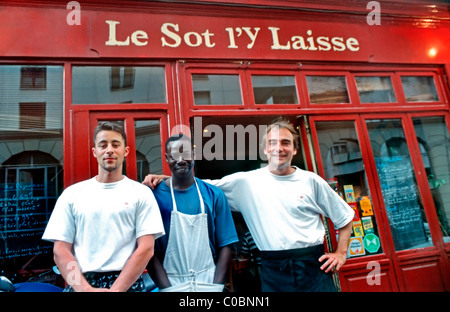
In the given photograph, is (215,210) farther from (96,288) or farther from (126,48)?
(126,48)

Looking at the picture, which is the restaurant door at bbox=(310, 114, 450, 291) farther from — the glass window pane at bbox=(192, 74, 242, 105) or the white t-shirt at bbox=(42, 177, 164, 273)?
the white t-shirt at bbox=(42, 177, 164, 273)

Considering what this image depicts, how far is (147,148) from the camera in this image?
375 centimetres

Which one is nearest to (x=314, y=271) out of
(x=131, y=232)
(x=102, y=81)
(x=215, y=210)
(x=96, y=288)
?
(x=215, y=210)

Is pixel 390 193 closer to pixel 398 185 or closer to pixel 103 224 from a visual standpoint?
pixel 398 185

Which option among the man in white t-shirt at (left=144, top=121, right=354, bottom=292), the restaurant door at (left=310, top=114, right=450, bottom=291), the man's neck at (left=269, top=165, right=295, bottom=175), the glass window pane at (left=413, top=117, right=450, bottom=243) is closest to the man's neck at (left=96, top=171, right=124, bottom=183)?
the man in white t-shirt at (left=144, top=121, right=354, bottom=292)

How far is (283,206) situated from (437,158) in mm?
3332

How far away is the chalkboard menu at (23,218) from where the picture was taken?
333cm

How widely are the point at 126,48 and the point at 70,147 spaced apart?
146 cm

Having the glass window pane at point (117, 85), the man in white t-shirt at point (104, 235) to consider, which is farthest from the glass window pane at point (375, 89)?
the man in white t-shirt at point (104, 235)

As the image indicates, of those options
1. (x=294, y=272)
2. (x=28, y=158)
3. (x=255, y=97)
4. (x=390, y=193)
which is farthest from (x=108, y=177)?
(x=390, y=193)

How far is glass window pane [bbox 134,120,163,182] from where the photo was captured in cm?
370

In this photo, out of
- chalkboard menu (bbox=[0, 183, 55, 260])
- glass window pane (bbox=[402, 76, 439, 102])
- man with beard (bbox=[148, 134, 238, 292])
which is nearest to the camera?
man with beard (bbox=[148, 134, 238, 292])

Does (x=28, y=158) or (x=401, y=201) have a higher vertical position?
(x=28, y=158)
